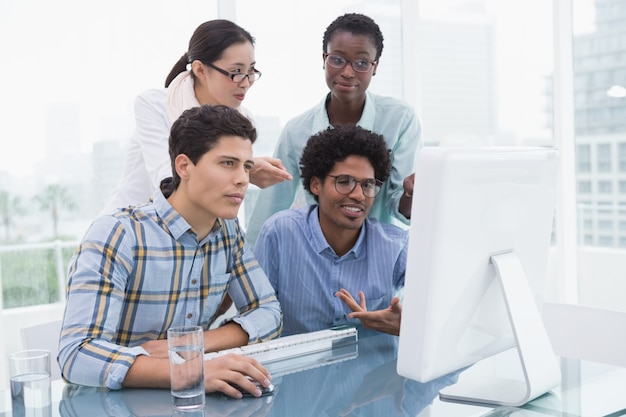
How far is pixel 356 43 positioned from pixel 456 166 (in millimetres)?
1411

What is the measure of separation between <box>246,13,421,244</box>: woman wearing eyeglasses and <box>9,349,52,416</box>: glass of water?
1457mm

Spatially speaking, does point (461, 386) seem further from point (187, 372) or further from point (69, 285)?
point (69, 285)

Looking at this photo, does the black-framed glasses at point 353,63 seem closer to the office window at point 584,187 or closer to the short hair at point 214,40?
the short hair at point 214,40

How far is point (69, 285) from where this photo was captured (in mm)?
1718

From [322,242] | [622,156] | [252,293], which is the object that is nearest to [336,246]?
[322,242]

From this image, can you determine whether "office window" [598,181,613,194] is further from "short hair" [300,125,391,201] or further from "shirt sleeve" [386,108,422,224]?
"short hair" [300,125,391,201]

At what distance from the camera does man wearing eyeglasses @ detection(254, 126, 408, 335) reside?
2305 mm

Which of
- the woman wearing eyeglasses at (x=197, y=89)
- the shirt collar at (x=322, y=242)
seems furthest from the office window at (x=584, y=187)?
the woman wearing eyeglasses at (x=197, y=89)

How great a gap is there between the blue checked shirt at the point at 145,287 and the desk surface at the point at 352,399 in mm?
90

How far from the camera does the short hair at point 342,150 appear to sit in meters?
2.42

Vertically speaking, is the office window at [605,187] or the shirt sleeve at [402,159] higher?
the shirt sleeve at [402,159]

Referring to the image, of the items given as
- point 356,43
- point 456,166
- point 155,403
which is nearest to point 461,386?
point 456,166

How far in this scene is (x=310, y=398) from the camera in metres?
1.48

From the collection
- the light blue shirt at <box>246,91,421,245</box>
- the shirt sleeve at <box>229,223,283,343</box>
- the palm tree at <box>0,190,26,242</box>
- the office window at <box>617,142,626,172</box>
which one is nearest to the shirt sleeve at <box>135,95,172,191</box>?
the shirt sleeve at <box>229,223,283,343</box>
